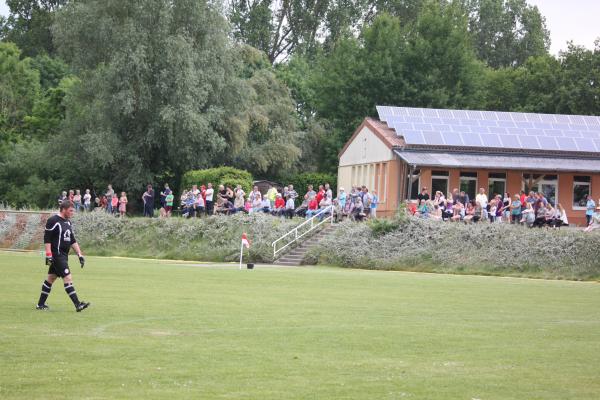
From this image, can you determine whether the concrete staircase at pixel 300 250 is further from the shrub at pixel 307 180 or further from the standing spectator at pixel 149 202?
the shrub at pixel 307 180

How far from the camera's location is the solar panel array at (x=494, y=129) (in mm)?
53781

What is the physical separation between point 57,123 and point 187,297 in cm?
5694

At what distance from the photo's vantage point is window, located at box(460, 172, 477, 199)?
5409 cm

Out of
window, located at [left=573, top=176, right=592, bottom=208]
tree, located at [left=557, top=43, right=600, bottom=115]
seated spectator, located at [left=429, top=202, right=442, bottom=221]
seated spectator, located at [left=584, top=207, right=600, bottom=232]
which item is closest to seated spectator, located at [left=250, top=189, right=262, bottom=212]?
seated spectator, located at [left=429, top=202, right=442, bottom=221]

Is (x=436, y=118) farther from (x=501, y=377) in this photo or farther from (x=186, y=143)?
(x=501, y=377)

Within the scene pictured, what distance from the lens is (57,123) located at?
2943 inches

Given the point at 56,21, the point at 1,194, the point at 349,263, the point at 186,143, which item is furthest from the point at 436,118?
the point at 1,194

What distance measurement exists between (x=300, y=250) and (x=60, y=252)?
80.7 feet

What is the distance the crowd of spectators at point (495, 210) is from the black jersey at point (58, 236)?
25251 millimetres

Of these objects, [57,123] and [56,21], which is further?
[57,123]

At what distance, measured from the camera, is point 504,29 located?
11162 cm

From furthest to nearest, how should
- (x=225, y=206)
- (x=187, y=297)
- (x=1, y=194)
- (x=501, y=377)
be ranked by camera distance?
(x=1, y=194), (x=225, y=206), (x=187, y=297), (x=501, y=377)

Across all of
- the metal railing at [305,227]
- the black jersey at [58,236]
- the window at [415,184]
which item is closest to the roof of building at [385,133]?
the window at [415,184]

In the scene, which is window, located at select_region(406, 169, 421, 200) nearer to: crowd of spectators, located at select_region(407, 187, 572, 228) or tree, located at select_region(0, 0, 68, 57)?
crowd of spectators, located at select_region(407, 187, 572, 228)
